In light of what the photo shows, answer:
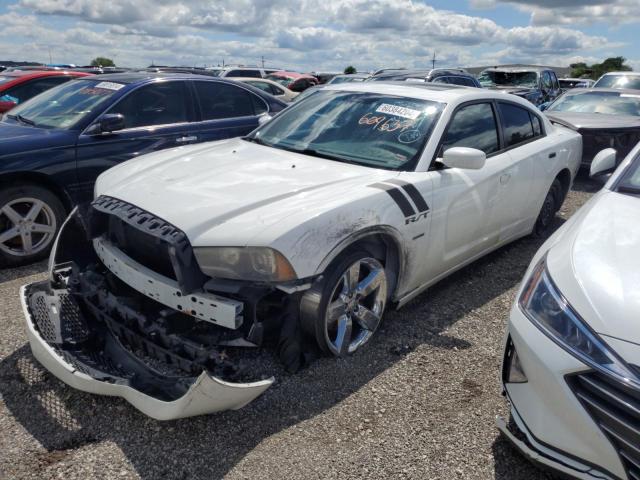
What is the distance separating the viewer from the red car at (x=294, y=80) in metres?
18.2

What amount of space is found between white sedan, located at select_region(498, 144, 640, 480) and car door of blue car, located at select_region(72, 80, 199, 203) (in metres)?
3.72

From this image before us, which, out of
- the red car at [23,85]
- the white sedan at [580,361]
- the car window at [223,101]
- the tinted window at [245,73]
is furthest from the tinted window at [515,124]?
the tinted window at [245,73]

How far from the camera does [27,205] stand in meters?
4.27

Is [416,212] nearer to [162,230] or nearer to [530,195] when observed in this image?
[162,230]

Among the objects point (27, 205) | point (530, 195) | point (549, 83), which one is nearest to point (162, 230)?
point (27, 205)

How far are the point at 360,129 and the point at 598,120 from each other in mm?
6170

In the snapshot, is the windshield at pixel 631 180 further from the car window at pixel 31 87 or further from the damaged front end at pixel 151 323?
the car window at pixel 31 87

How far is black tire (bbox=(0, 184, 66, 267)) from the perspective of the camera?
13.6ft

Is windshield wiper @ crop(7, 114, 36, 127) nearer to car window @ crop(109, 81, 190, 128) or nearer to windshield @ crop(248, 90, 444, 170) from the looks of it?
car window @ crop(109, 81, 190, 128)

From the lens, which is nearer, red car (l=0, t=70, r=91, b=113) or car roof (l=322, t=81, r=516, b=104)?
car roof (l=322, t=81, r=516, b=104)

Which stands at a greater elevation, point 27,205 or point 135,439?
point 27,205

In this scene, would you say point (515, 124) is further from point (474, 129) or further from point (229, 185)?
point (229, 185)

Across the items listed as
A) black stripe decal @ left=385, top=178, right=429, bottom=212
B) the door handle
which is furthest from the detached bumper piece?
the door handle

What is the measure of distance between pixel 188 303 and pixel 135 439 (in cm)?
65
